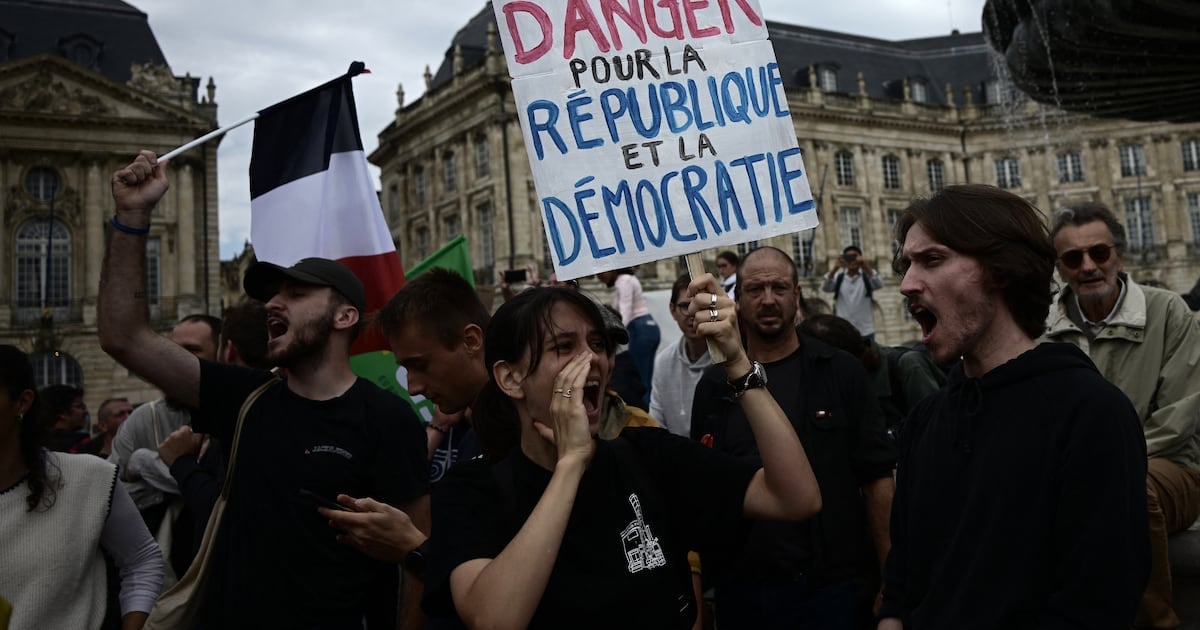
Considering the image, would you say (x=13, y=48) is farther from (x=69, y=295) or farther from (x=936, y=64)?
(x=936, y=64)

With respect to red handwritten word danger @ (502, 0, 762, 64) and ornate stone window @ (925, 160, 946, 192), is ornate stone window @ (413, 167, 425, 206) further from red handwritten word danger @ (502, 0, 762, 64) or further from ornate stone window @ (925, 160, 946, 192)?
red handwritten word danger @ (502, 0, 762, 64)

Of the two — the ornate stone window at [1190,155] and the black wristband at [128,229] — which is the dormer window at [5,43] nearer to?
the black wristband at [128,229]

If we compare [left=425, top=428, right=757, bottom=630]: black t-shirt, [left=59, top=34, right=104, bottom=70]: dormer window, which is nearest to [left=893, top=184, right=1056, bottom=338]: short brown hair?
[left=425, top=428, right=757, bottom=630]: black t-shirt

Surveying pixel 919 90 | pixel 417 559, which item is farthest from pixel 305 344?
pixel 919 90

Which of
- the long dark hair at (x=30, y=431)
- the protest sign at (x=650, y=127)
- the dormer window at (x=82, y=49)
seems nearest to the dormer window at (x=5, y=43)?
the dormer window at (x=82, y=49)

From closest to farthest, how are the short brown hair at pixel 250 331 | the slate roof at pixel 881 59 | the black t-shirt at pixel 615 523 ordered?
the black t-shirt at pixel 615 523 < the short brown hair at pixel 250 331 < the slate roof at pixel 881 59

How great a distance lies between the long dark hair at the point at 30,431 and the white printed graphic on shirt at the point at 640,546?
6.59ft

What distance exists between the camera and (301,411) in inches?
113

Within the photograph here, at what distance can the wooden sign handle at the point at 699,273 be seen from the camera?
231cm

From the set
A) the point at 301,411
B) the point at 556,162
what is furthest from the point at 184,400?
the point at 556,162

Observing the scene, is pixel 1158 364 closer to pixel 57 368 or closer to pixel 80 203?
pixel 57 368

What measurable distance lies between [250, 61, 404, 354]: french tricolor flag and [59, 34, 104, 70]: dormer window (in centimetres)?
3798

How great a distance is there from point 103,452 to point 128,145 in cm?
3097

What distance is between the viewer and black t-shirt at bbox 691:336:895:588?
319 centimetres
